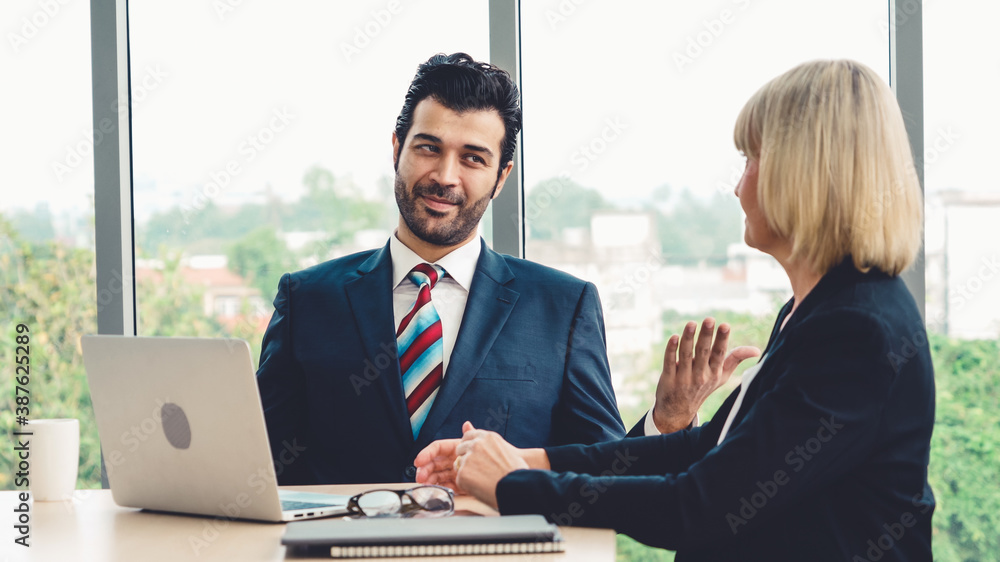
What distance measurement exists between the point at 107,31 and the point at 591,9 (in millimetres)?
1618

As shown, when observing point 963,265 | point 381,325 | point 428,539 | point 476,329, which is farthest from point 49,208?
point 963,265

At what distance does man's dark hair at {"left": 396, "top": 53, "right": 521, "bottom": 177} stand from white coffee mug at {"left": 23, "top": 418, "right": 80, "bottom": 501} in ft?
3.68

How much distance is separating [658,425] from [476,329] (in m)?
0.51

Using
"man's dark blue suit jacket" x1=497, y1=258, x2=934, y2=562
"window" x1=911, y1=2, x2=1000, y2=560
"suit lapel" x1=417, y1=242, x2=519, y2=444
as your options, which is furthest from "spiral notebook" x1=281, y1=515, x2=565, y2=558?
"window" x1=911, y1=2, x2=1000, y2=560

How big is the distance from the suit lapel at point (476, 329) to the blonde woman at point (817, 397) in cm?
57

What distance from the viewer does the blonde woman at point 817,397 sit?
45.9 inches

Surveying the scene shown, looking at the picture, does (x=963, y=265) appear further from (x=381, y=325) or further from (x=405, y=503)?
(x=405, y=503)

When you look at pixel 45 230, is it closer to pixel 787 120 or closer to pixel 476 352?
pixel 476 352

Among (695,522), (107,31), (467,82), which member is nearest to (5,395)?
(107,31)

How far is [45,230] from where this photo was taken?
2875 mm

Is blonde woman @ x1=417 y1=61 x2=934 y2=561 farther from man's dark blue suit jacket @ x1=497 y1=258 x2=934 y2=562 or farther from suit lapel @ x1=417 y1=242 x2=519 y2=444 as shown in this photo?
suit lapel @ x1=417 y1=242 x2=519 y2=444

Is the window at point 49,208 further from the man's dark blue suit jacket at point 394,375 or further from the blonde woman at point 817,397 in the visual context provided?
the blonde woman at point 817,397

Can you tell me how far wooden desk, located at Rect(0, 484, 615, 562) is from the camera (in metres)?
1.16

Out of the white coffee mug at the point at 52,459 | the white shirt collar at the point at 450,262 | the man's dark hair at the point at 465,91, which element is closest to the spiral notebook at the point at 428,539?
the white coffee mug at the point at 52,459
